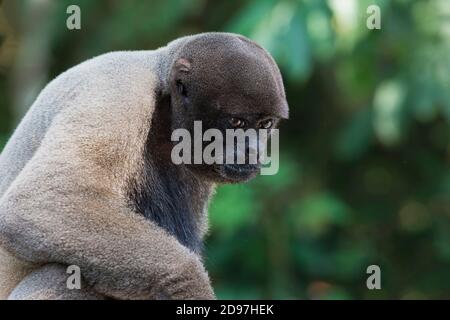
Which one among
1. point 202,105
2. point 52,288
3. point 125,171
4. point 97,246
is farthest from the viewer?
point 202,105

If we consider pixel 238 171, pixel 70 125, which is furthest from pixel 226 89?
pixel 70 125

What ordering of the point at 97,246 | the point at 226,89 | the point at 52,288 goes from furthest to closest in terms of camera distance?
the point at 226,89 < the point at 52,288 < the point at 97,246

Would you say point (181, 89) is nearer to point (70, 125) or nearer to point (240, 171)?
point (240, 171)

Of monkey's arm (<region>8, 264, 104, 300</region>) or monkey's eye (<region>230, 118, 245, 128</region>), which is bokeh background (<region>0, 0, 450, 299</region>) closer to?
monkey's eye (<region>230, 118, 245, 128</region>)

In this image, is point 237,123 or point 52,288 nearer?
point 52,288

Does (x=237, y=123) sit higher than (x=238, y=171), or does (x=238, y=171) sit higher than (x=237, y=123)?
(x=237, y=123)

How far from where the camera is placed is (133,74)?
17.5ft

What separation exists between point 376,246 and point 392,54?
3.03 metres

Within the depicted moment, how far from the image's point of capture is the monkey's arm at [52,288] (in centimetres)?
489

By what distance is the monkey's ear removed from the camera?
5305mm

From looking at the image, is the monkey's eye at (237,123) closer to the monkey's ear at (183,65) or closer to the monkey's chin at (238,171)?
the monkey's chin at (238,171)

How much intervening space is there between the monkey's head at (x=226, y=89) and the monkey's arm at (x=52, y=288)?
3.39ft

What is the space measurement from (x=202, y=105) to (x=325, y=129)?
26.4ft

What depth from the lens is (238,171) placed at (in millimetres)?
5406
